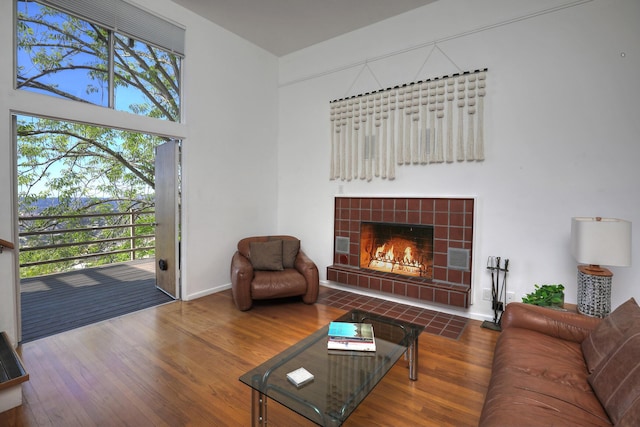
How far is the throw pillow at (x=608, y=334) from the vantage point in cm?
154

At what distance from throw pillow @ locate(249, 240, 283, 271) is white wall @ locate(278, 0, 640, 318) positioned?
1.46 meters

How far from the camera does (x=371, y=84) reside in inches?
155

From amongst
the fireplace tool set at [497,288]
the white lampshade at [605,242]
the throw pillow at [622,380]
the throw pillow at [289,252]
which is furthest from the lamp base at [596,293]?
the throw pillow at [289,252]

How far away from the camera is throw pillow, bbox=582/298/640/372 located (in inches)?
60.5

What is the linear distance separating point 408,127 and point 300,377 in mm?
2990

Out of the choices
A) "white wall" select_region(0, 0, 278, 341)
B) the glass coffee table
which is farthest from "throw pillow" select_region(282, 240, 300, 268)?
the glass coffee table

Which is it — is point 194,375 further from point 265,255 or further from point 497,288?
point 497,288

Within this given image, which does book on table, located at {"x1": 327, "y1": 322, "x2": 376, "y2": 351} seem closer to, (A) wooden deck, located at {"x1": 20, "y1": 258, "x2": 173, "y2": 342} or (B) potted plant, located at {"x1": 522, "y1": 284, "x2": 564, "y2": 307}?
(B) potted plant, located at {"x1": 522, "y1": 284, "x2": 564, "y2": 307}

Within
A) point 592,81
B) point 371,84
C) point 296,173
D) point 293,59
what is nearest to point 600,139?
point 592,81

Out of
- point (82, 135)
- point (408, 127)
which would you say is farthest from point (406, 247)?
point (82, 135)

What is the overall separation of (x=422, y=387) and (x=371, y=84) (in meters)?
3.39

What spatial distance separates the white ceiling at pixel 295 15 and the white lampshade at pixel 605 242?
2870mm

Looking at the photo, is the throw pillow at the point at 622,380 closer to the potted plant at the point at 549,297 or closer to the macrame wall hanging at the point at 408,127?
the potted plant at the point at 549,297

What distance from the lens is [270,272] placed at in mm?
3730
